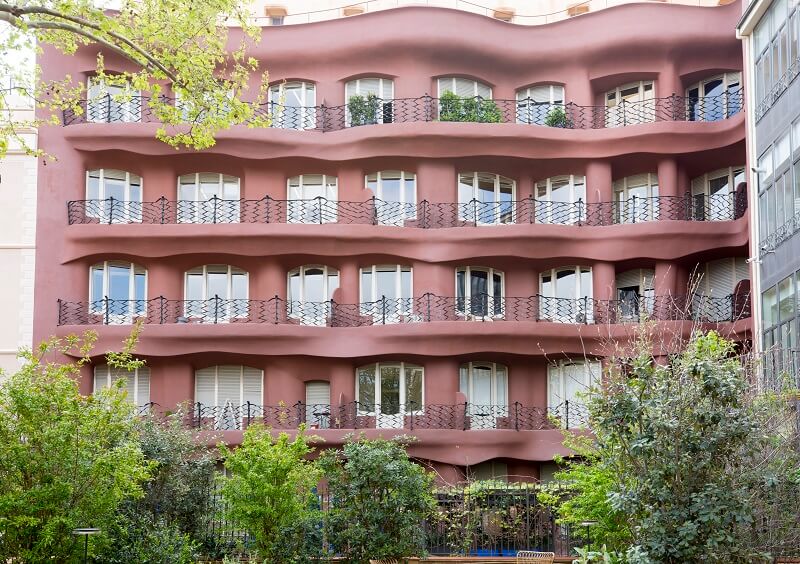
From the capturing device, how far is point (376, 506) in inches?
877

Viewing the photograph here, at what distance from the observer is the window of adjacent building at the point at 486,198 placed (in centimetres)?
3222

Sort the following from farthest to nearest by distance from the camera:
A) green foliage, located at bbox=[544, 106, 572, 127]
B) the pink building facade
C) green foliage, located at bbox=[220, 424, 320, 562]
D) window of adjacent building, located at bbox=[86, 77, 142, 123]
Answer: green foliage, located at bbox=[544, 106, 572, 127], window of adjacent building, located at bbox=[86, 77, 142, 123], the pink building facade, green foliage, located at bbox=[220, 424, 320, 562]

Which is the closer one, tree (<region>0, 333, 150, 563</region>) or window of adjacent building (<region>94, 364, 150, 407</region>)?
tree (<region>0, 333, 150, 563</region>)

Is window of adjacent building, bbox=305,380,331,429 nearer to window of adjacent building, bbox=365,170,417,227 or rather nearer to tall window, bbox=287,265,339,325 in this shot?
tall window, bbox=287,265,339,325

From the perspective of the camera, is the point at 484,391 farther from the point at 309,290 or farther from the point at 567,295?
the point at 309,290

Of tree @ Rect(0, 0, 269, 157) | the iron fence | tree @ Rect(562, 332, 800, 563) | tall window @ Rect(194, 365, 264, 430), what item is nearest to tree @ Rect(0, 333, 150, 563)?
tree @ Rect(0, 0, 269, 157)

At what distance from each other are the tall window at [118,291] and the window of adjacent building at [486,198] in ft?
31.5

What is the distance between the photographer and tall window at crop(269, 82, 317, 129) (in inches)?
1282

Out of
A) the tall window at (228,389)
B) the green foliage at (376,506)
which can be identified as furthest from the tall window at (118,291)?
the green foliage at (376,506)

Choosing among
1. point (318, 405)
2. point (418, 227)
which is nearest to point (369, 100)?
point (418, 227)

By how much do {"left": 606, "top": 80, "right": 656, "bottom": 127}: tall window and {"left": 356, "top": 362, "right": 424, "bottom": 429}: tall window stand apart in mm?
9605

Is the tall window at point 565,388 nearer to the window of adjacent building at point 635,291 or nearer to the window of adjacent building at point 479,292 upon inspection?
the window of adjacent building at point 635,291

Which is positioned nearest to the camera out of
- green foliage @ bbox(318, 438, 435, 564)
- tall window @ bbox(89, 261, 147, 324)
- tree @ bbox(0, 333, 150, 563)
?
tree @ bbox(0, 333, 150, 563)

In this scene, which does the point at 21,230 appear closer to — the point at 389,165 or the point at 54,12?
the point at 389,165
